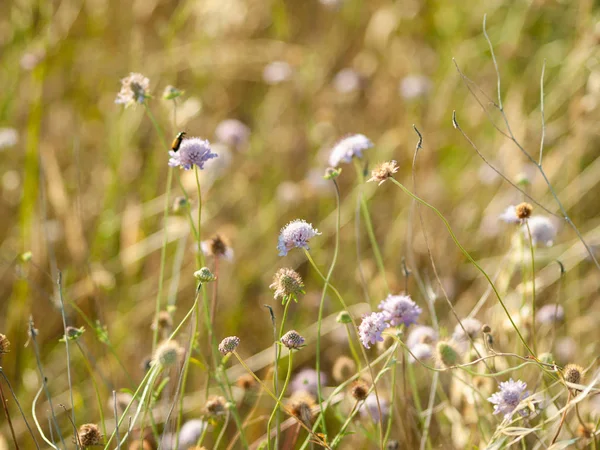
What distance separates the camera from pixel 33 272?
7.23 feet

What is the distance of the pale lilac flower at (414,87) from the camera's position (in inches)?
108

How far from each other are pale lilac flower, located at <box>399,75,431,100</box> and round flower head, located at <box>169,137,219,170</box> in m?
Result: 1.74

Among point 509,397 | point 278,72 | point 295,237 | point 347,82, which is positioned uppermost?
point 278,72

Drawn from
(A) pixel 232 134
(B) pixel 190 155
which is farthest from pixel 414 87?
(B) pixel 190 155

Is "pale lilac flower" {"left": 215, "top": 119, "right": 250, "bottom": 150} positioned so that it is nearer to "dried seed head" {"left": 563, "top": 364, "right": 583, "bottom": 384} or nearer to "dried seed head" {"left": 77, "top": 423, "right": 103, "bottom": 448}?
"dried seed head" {"left": 77, "top": 423, "right": 103, "bottom": 448}

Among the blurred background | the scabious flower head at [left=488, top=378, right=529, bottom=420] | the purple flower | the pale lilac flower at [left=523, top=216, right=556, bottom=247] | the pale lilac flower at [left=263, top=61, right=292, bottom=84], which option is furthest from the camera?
the pale lilac flower at [left=263, top=61, right=292, bottom=84]

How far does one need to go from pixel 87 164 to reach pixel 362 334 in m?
2.06

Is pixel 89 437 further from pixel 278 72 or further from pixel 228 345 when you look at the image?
pixel 278 72

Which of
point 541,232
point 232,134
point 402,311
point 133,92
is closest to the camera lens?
point 402,311

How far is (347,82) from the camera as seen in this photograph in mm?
2777

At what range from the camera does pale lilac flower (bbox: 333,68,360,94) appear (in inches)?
108

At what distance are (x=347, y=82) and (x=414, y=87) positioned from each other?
30cm

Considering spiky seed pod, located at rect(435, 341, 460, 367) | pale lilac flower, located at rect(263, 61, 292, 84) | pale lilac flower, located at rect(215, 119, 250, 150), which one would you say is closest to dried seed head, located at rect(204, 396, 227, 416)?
spiky seed pod, located at rect(435, 341, 460, 367)

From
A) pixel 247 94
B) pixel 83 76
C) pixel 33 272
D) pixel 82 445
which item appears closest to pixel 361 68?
pixel 247 94
